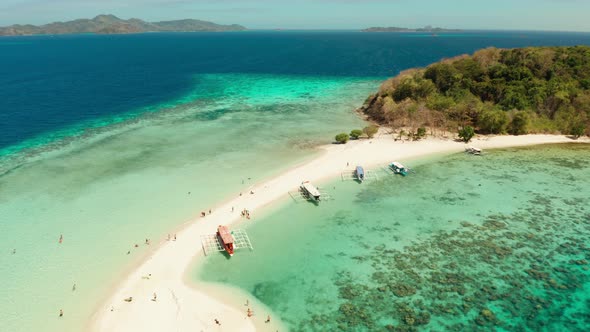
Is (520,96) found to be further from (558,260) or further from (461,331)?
(461,331)

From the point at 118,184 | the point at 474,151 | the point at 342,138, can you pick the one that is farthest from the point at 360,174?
the point at 118,184

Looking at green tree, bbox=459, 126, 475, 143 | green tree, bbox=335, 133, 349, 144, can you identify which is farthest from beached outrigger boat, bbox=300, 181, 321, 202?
green tree, bbox=459, 126, 475, 143

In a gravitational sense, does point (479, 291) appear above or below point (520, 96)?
below

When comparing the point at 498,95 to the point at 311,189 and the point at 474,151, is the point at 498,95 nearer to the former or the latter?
the point at 474,151

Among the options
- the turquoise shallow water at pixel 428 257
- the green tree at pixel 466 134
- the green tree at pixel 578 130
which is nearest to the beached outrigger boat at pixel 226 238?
the turquoise shallow water at pixel 428 257

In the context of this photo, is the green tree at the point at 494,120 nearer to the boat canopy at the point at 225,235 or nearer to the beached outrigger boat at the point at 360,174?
the beached outrigger boat at the point at 360,174

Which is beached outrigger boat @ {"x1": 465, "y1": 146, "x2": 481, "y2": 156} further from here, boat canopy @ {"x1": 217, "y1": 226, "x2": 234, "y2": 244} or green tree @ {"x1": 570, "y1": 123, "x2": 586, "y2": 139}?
boat canopy @ {"x1": 217, "y1": 226, "x2": 234, "y2": 244}

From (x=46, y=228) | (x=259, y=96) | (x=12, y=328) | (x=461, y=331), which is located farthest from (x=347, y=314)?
(x=259, y=96)
